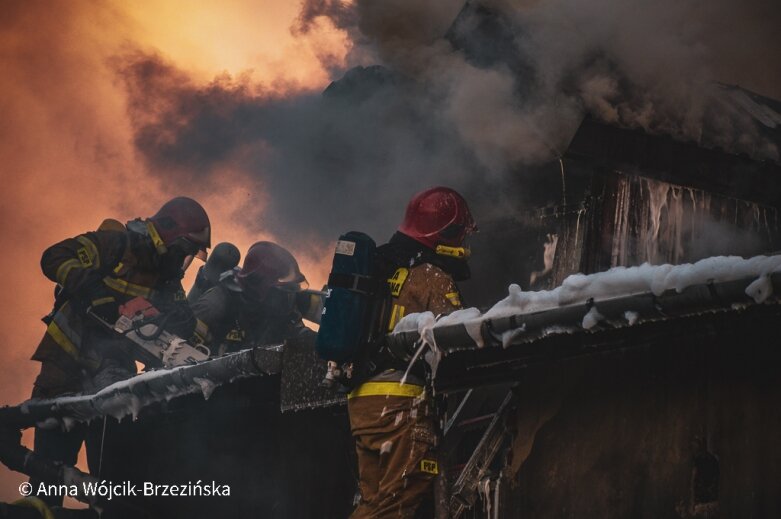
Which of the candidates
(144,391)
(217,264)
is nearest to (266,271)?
(217,264)

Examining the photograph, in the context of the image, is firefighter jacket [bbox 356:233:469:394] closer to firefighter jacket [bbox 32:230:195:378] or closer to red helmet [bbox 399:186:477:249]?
red helmet [bbox 399:186:477:249]

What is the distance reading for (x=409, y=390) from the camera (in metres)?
5.13

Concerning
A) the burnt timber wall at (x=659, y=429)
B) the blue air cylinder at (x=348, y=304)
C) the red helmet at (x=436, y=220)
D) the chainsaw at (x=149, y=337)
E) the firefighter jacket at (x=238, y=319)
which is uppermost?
the firefighter jacket at (x=238, y=319)

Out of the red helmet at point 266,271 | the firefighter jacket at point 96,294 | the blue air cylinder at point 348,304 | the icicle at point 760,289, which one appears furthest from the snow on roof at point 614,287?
the red helmet at point 266,271

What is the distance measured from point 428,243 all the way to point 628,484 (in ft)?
5.14

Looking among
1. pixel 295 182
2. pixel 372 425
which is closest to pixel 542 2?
pixel 295 182

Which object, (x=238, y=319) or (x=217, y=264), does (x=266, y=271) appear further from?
(x=217, y=264)

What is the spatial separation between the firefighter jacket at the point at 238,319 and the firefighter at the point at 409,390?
5459 millimetres

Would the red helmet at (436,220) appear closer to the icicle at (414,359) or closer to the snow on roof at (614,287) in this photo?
the snow on roof at (614,287)

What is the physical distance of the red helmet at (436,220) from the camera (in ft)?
17.9

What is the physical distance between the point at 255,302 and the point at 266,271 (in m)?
0.35

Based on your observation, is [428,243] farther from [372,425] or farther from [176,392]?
[176,392]

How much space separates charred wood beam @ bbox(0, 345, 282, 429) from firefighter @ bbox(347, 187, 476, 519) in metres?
1.28

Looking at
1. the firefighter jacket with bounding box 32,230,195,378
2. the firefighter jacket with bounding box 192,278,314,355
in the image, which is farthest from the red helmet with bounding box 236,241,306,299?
the firefighter jacket with bounding box 32,230,195,378
